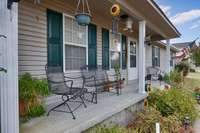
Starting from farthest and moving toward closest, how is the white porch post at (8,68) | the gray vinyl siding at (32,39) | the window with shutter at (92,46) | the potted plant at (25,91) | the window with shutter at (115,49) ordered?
the window with shutter at (115,49), the window with shutter at (92,46), the gray vinyl siding at (32,39), the potted plant at (25,91), the white porch post at (8,68)

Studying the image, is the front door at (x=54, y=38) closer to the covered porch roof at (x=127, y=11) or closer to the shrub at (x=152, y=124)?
the covered porch roof at (x=127, y=11)

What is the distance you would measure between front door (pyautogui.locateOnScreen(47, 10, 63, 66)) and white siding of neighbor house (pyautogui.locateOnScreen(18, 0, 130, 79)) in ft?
0.39

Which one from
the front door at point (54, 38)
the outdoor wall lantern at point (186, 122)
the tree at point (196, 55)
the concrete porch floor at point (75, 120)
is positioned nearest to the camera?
the concrete porch floor at point (75, 120)

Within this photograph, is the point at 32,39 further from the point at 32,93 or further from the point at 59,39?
the point at 32,93

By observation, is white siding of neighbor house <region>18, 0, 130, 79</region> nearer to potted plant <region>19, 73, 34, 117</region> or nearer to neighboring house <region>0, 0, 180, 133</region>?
neighboring house <region>0, 0, 180, 133</region>

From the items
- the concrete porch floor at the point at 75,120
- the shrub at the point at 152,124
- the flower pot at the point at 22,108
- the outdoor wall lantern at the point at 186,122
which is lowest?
the outdoor wall lantern at the point at 186,122

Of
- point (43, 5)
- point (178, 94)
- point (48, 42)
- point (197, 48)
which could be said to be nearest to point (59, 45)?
point (48, 42)

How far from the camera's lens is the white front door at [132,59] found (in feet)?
30.1

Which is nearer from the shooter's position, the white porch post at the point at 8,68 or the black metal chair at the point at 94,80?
the white porch post at the point at 8,68

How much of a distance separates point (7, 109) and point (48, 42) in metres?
A: 2.52

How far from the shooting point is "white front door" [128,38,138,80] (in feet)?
30.1

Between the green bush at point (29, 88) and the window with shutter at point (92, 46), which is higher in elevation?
the window with shutter at point (92, 46)

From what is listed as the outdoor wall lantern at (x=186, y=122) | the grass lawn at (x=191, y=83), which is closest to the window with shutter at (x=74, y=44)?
the outdoor wall lantern at (x=186, y=122)

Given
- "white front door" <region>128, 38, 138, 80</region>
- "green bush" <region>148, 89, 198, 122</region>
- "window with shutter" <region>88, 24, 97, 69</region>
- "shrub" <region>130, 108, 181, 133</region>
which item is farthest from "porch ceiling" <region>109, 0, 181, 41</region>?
"shrub" <region>130, 108, 181, 133</region>
